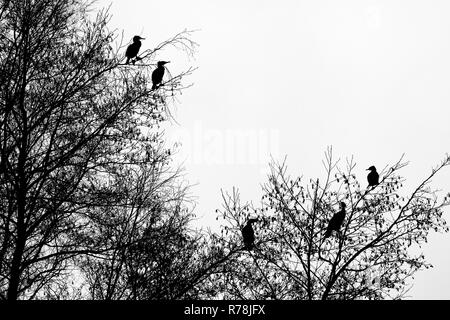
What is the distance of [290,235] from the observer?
1256 centimetres

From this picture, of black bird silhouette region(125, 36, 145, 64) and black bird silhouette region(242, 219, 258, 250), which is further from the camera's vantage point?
black bird silhouette region(242, 219, 258, 250)

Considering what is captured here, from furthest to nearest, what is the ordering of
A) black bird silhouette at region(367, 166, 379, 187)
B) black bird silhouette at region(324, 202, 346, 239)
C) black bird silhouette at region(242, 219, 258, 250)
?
black bird silhouette at region(367, 166, 379, 187), black bird silhouette at region(324, 202, 346, 239), black bird silhouette at region(242, 219, 258, 250)

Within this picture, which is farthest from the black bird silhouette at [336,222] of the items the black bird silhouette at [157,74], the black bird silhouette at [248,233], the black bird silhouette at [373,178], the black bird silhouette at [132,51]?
the black bird silhouette at [132,51]

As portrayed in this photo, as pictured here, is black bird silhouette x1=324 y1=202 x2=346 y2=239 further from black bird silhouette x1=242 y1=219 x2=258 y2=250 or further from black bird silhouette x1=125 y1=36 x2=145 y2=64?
black bird silhouette x1=125 y1=36 x2=145 y2=64

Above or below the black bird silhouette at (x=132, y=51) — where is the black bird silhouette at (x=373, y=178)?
below

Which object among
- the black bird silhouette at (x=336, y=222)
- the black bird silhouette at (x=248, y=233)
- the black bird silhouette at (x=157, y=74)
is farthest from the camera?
the black bird silhouette at (x=336, y=222)

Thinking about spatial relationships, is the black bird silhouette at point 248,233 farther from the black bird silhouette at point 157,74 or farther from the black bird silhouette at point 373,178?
the black bird silhouette at point 157,74

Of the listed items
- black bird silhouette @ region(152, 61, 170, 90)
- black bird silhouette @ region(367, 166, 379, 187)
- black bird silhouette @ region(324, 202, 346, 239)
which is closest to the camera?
black bird silhouette @ region(152, 61, 170, 90)

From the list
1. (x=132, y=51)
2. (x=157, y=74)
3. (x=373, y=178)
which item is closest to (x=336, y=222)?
(x=373, y=178)

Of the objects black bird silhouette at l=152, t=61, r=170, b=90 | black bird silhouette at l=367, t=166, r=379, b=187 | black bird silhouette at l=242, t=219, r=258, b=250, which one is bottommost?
black bird silhouette at l=242, t=219, r=258, b=250

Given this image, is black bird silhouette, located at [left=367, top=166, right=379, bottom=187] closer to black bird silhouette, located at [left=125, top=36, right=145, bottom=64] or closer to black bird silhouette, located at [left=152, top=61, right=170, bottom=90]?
black bird silhouette, located at [left=152, top=61, right=170, bottom=90]

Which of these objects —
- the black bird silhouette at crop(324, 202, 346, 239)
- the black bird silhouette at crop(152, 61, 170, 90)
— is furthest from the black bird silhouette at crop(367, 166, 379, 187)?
the black bird silhouette at crop(152, 61, 170, 90)

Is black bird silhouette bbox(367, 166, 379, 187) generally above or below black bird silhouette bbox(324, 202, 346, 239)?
above
